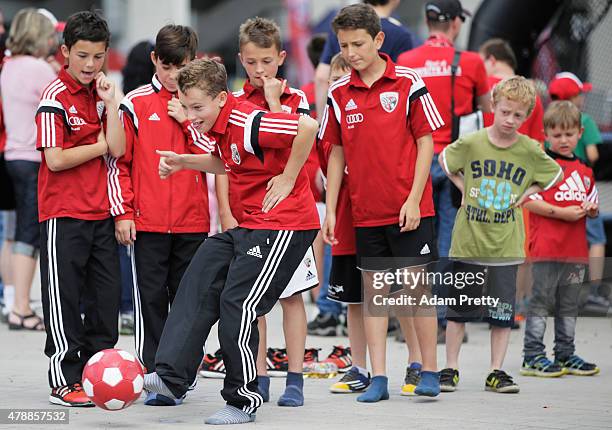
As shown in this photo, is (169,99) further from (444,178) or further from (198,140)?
(444,178)

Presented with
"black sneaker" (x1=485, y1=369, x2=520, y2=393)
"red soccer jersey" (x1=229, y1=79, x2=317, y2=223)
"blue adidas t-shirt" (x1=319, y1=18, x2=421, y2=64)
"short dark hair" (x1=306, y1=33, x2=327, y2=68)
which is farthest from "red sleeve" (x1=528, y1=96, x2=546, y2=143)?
"red soccer jersey" (x1=229, y1=79, x2=317, y2=223)

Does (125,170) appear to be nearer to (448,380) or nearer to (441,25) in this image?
(448,380)

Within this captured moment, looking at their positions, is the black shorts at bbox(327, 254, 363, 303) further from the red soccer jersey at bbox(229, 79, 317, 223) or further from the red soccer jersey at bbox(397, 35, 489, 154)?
the red soccer jersey at bbox(397, 35, 489, 154)

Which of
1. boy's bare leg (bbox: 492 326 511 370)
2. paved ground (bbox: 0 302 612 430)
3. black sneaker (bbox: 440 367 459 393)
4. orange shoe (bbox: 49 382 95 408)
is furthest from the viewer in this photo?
boy's bare leg (bbox: 492 326 511 370)

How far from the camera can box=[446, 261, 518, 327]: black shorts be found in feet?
22.9

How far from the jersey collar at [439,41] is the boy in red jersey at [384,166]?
86.5 inches

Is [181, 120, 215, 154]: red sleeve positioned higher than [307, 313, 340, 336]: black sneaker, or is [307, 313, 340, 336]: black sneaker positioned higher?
[181, 120, 215, 154]: red sleeve

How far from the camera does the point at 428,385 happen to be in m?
6.45

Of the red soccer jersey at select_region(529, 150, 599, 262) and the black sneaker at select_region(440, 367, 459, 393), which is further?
the red soccer jersey at select_region(529, 150, 599, 262)

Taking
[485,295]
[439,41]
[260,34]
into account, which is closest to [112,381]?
[260,34]

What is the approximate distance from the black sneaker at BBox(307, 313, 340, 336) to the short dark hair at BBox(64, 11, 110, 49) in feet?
11.9

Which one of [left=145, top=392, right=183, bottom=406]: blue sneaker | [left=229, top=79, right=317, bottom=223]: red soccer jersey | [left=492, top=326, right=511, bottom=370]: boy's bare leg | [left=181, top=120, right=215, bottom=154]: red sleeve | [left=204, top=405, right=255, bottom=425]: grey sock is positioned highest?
[left=229, top=79, right=317, bottom=223]: red soccer jersey

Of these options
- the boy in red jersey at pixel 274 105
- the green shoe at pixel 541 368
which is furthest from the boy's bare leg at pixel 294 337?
the green shoe at pixel 541 368

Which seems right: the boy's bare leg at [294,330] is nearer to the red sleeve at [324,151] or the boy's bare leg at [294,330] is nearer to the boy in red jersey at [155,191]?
the boy in red jersey at [155,191]
